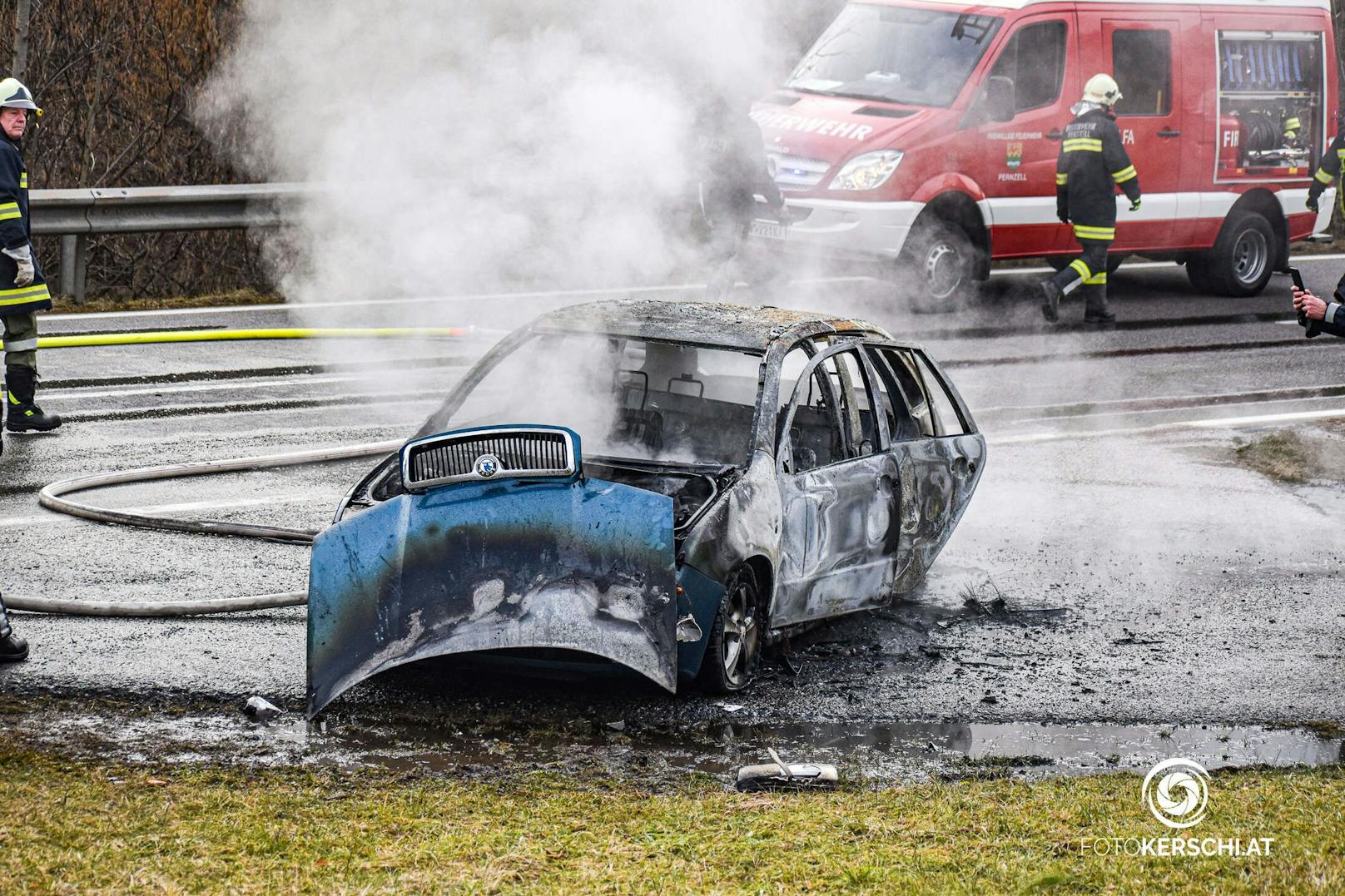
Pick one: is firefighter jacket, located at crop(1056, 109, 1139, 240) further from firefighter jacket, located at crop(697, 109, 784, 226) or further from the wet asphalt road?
firefighter jacket, located at crop(697, 109, 784, 226)

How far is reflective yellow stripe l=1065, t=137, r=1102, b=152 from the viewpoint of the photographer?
48.7 ft

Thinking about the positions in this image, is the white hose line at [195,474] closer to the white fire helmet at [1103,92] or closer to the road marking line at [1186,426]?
the road marking line at [1186,426]

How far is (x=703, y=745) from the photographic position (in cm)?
571

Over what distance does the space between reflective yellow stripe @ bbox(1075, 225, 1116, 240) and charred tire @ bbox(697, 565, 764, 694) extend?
Answer: 32.2 feet

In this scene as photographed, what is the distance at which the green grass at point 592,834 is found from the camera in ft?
13.9

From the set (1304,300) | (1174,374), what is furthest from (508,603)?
(1174,374)

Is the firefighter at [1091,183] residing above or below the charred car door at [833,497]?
above

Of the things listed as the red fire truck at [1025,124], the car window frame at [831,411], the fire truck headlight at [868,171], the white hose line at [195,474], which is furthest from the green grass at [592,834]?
the red fire truck at [1025,124]

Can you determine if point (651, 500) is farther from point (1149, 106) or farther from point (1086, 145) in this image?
point (1149, 106)

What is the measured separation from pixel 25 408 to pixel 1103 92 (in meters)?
9.76

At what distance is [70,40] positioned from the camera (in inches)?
728

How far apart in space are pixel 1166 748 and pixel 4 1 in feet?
54.4

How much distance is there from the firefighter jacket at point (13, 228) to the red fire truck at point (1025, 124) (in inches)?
263

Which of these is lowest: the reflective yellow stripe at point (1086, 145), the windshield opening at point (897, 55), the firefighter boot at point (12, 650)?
the firefighter boot at point (12, 650)
